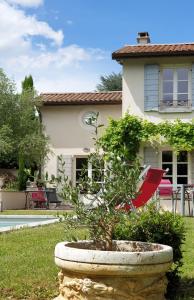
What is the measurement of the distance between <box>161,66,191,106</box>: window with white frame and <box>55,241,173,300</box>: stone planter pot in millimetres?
15103

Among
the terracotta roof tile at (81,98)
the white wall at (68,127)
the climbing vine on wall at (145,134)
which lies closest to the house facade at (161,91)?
the climbing vine on wall at (145,134)

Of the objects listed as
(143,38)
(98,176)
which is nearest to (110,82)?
(143,38)

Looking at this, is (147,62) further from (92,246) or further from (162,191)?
(92,246)

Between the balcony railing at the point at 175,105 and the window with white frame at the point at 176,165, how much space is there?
154 cm

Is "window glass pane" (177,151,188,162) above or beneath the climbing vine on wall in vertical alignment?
beneath

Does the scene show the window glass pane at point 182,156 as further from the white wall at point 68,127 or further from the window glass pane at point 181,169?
the white wall at point 68,127

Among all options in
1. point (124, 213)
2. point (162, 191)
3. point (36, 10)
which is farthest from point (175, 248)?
point (36, 10)

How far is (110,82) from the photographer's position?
3925cm

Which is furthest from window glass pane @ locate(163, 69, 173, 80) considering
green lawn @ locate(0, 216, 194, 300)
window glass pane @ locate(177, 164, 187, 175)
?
green lawn @ locate(0, 216, 194, 300)

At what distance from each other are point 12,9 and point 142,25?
7009mm

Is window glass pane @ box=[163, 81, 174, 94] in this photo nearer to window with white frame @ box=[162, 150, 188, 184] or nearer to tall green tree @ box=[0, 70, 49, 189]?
window with white frame @ box=[162, 150, 188, 184]

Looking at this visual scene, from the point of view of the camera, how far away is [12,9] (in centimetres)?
1666

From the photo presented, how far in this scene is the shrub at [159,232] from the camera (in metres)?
4.36

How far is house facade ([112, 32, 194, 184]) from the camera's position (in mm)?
18328
